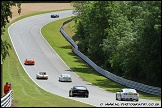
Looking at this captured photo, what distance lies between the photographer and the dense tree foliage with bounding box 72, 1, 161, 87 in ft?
177

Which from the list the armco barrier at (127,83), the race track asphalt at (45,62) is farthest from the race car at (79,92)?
the armco barrier at (127,83)

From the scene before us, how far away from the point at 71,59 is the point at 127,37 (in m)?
23.0

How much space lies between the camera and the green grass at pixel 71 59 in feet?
193

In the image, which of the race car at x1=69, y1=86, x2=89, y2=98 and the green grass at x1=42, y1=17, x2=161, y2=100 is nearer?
the race car at x1=69, y1=86, x2=89, y2=98

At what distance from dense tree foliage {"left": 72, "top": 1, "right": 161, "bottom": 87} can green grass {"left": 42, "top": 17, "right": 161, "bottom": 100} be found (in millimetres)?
3217

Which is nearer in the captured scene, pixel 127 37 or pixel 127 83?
pixel 127 83

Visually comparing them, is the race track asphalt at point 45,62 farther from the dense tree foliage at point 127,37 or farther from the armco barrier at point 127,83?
the dense tree foliage at point 127,37

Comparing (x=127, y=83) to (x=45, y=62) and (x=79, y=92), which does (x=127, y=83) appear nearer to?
(x=79, y=92)

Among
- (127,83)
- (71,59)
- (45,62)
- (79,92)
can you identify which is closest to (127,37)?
(127,83)

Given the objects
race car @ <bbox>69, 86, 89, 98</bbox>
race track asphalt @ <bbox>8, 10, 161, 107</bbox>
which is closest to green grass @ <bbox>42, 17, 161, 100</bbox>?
race track asphalt @ <bbox>8, 10, 161, 107</bbox>

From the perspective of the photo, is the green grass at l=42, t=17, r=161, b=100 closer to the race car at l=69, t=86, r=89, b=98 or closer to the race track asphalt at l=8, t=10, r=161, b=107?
→ the race track asphalt at l=8, t=10, r=161, b=107

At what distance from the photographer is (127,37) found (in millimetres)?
63875

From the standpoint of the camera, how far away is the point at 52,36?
366 feet

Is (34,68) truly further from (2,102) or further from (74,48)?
(2,102)
